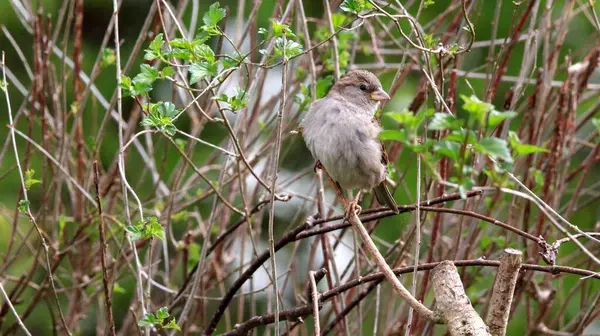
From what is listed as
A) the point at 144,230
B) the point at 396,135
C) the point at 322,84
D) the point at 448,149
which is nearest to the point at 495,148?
the point at 448,149

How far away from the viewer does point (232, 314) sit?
5.53m

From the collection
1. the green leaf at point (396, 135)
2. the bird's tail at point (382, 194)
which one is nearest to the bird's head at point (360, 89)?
the bird's tail at point (382, 194)

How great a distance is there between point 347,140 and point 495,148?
176 cm

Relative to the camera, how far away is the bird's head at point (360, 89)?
3.38 meters

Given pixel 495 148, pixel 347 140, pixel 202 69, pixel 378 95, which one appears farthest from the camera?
pixel 378 95

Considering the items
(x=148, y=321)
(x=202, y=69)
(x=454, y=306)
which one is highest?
(x=202, y=69)

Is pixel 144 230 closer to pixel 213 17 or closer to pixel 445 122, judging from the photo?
pixel 213 17

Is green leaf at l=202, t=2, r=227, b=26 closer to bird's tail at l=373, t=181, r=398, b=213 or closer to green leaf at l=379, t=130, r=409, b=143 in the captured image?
green leaf at l=379, t=130, r=409, b=143

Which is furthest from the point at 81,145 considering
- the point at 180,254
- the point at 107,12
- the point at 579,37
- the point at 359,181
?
the point at 579,37

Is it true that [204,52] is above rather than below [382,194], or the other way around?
above

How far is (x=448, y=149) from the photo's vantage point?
1559 millimetres

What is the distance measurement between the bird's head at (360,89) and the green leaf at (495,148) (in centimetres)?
182

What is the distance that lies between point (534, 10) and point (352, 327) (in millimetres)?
1562

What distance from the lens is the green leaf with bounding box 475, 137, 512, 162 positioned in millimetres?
1513
